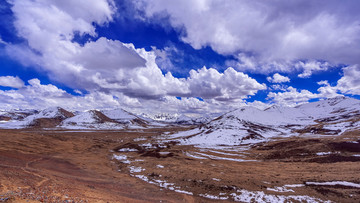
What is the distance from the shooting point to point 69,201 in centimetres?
1182

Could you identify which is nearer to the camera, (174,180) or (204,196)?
(204,196)

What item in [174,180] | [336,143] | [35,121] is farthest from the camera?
[35,121]

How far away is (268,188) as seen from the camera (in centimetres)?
1867

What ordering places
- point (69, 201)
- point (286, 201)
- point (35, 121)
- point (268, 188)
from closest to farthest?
point (69, 201)
point (286, 201)
point (268, 188)
point (35, 121)

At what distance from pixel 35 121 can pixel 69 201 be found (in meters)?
197

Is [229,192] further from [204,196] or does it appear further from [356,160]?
[356,160]

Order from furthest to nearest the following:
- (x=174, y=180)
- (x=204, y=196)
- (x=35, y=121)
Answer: (x=35, y=121)
(x=174, y=180)
(x=204, y=196)

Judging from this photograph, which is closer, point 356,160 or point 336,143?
point 356,160

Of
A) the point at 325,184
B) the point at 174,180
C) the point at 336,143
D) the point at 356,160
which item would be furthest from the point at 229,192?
the point at 336,143

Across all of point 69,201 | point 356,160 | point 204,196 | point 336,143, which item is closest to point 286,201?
point 204,196

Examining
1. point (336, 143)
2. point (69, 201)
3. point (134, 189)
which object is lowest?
point (134, 189)

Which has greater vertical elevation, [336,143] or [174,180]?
[336,143]

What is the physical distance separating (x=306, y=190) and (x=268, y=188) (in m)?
3.37

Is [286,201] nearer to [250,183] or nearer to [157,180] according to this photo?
[250,183]
